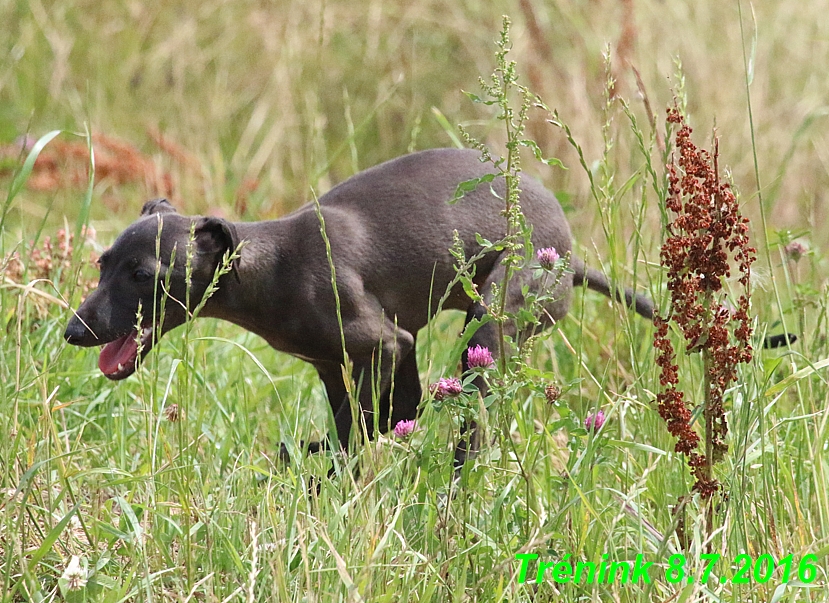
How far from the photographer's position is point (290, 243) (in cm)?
346

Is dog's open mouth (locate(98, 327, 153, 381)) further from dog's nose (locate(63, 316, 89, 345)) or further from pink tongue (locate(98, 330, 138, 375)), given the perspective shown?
dog's nose (locate(63, 316, 89, 345))

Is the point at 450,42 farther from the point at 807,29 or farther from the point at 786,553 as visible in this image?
the point at 786,553

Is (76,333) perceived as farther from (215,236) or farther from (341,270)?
(341,270)

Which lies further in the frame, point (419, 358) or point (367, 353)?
point (419, 358)

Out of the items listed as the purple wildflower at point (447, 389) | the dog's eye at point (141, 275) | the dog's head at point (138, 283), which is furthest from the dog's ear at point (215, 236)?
the purple wildflower at point (447, 389)

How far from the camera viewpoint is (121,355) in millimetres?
3248

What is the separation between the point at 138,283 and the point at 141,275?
3 centimetres

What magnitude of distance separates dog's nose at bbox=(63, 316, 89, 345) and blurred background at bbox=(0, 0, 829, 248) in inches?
110

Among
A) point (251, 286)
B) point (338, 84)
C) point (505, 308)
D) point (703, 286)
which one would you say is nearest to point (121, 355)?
point (251, 286)

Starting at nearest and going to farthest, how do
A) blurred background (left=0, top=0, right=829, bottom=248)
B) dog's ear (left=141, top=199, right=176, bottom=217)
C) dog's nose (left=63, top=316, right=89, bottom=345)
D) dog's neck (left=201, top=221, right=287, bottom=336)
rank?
1. dog's nose (left=63, top=316, right=89, bottom=345)
2. dog's neck (left=201, top=221, right=287, bottom=336)
3. dog's ear (left=141, top=199, right=176, bottom=217)
4. blurred background (left=0, top=0, right=829, bottom=248)

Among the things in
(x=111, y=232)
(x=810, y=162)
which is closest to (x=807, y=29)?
(x=810, y=162)

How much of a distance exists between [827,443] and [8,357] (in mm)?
2468

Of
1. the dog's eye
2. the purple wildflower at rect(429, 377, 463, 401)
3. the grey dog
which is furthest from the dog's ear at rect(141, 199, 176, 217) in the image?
the purple wildflower at rect(429, 377, 463, 401)

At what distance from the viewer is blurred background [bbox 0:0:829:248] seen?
21.7ft
